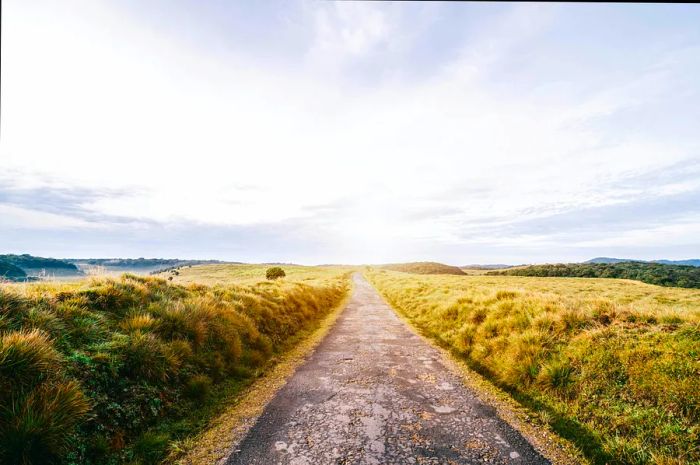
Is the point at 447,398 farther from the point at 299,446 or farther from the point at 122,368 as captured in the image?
the point at 122,368

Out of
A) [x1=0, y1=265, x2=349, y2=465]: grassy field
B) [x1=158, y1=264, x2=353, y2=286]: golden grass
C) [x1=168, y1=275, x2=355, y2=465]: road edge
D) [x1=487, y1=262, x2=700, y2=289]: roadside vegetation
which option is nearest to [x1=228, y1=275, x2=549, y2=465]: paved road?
[x1=168, y1=275, x2=355, y2=465]: road edge

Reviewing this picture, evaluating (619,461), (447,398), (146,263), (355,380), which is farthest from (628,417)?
(146,263)

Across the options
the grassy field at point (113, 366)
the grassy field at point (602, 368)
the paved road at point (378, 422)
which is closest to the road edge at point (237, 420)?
the paved road at point (378, 422)

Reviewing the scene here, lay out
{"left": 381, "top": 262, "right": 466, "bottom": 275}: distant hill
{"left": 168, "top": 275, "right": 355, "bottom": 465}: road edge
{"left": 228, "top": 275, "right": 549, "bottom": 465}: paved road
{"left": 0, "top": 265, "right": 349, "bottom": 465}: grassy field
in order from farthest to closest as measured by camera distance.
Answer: {"left": 381, "top": 262, "right": 466, "bottom": 275}: distant hill → {"left": 168, "top": 275, "right": 355, "bottom": 465}: road edge → {"left": 228, "top": 275, "right": 549, "bottom": 465}: paved road → {"left": 0, "top": 265, "right": 349, "bottom": 465}: grassy field

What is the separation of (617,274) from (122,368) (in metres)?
81.8

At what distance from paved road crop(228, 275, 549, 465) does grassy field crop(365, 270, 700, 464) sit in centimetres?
124

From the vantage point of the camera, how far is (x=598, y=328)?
7727mm

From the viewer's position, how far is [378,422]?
555 cm

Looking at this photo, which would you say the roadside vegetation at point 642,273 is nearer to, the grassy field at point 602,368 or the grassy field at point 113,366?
the grassy field at point 602,368

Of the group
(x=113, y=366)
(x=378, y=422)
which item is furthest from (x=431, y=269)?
(x=113, y=366)

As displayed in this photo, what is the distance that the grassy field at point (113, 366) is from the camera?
4.22m

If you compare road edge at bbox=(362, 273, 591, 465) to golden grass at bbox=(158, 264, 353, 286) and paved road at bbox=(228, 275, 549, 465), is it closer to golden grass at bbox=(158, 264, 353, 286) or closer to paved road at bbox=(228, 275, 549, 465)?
paved road at bbox=(228, 275, 549, 465)

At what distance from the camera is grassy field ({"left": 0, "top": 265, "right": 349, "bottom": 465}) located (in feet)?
13.8

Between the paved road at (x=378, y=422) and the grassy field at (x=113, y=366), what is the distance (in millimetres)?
1536
